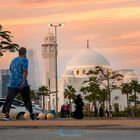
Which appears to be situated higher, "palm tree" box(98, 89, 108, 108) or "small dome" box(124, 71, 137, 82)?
"small dome" box(124, 71, 137, 82)

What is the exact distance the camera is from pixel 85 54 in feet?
490

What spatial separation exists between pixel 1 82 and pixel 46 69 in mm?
13862

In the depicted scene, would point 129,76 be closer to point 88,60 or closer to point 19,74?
point 88,60

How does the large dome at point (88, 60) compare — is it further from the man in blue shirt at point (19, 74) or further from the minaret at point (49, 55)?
the man in blue shirt at point (19, 74)

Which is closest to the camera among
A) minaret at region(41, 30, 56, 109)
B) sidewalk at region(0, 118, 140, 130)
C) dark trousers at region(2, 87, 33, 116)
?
sidewalk at region(0, 118, 140, 130)
